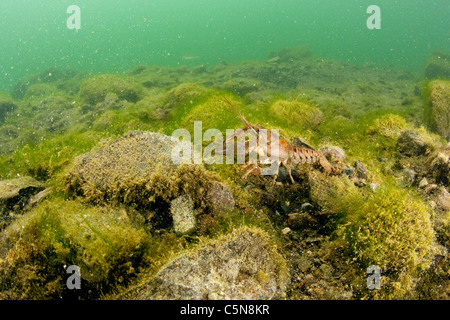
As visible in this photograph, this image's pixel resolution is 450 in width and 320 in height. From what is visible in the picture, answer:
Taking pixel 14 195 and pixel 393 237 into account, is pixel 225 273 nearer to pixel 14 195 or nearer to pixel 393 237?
pixel 393 237

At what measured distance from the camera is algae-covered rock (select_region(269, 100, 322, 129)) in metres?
6.88

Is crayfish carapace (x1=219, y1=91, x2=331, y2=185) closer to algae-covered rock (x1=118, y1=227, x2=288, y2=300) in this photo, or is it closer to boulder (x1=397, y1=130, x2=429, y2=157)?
algae-covered rock (x1=118, y1=227, x2=288, y2=300)

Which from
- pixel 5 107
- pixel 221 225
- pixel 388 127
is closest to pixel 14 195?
pixel 221 225

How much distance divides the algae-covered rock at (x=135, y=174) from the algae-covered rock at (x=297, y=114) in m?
3.74

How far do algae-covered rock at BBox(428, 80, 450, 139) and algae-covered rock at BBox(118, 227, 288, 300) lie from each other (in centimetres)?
676

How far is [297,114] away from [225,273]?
5268 mm

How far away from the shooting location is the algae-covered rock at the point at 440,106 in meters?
6.95

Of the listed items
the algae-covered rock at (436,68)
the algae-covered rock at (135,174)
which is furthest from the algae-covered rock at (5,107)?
the algae-covered rock at (436,68)

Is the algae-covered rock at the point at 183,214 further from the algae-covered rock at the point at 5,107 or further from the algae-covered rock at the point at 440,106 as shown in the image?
the algae-covered rock at the point at 5,107

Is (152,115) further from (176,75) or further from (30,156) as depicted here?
(176,75)

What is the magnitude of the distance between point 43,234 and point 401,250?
4061 mm

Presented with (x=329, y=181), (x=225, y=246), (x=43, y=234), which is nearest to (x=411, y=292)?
(x=329, y=181)

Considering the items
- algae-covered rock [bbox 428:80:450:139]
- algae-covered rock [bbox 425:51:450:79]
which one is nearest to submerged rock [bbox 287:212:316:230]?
algae-covered rock [bbox 428:80:450:139]
